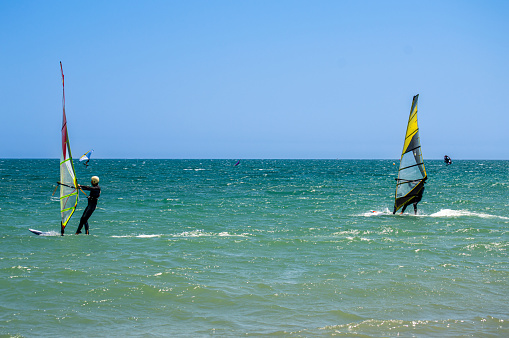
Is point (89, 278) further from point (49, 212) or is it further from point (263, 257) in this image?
point (49, 212)

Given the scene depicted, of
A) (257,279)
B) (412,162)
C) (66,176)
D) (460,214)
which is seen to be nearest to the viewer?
(257,279)

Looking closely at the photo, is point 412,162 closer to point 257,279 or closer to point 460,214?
Result: point 460,214

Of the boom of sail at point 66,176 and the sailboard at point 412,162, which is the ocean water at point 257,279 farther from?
the sailboard at point 412,162

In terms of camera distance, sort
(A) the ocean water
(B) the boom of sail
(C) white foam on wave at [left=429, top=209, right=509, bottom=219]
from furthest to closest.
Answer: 1. (C) white foam on wave at [left=429, top=209, right=509, bottom=219]
2. (B) the boom of sail
3. (A) the ocean water

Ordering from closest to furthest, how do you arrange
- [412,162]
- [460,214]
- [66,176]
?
1. [66,176]
2. [412,162]
3. [460,214]

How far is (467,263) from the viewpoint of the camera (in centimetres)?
947

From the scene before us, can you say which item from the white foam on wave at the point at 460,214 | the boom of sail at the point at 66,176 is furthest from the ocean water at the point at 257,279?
the white foam on wave at the point at 460,214

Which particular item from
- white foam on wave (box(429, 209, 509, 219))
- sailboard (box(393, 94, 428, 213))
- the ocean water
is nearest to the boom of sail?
the ocean water

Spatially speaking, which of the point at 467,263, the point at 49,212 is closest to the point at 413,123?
the point at 467,263

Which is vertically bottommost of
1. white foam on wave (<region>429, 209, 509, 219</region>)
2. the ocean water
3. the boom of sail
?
the ocean water

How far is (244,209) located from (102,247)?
9.98m

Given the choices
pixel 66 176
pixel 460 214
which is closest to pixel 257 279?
pixel 66 176

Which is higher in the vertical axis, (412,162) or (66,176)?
(412,162)

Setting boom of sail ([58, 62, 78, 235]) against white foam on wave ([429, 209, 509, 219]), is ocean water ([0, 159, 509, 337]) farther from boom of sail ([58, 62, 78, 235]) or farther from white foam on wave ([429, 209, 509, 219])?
white foam on wave ([429, 209, 509, 219])
